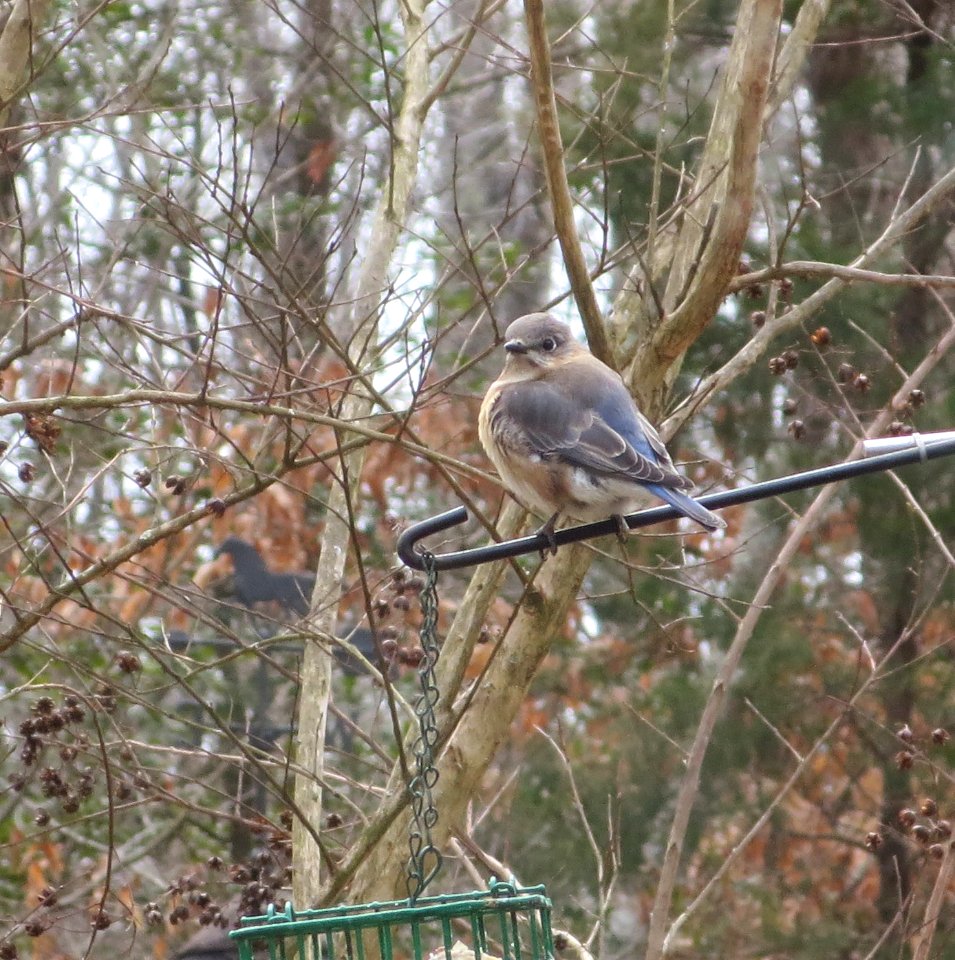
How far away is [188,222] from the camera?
401 cm

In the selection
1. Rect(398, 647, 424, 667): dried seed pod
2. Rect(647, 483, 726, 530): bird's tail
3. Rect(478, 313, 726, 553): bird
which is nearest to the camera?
Rect(647, 483, 726, 530): bird's tail

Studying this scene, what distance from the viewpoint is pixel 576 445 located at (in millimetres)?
4207

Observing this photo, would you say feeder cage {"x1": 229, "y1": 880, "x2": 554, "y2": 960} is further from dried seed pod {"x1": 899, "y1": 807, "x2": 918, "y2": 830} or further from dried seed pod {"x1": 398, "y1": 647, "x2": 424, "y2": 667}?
dried seed pod {"x1": 899, "y1": 807, "x2": 918, "y2": 830}

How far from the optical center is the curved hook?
254 centimetres

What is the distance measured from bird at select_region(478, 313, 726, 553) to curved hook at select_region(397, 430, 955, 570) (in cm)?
77

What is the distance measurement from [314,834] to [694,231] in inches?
90.0

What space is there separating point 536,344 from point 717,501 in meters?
1.83

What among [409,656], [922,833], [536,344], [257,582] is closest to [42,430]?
[409,656]

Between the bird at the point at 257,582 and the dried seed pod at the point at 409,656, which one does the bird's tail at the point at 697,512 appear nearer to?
the dried seed pod at the point at 409,656

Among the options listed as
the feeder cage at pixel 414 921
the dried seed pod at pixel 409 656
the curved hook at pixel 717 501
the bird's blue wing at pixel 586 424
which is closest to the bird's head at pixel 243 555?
the dried seed pod at pixel 409 656

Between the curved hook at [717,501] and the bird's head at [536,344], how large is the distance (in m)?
1.48

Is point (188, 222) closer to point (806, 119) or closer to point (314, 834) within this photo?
point (314, 834)

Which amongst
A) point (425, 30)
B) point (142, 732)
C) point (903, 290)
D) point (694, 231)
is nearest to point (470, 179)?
point (903, 290)

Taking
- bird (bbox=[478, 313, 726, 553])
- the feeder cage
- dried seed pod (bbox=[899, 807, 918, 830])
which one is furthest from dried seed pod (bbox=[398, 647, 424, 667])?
dried seed pod (bbox=[899, 807, 918, 830])
